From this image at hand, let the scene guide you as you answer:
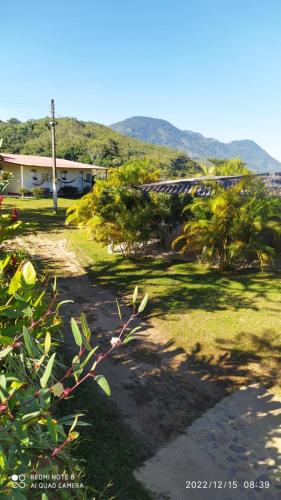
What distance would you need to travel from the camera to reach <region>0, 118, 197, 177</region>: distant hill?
195 ft

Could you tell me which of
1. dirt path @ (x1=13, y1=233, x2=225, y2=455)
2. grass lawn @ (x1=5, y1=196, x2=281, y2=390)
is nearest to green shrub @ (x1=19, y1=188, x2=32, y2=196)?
grass lawn @ (x1=5, y1=196, x2=281, y2=390)

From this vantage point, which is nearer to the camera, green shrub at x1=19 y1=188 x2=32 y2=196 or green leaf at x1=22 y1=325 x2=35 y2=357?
green leaf at x1=22 y1=325 x2=35 y2=357

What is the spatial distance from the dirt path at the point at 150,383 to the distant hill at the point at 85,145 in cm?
4653

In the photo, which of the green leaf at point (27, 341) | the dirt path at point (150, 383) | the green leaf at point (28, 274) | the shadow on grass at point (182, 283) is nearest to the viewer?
the green leaf at point (27, 341)

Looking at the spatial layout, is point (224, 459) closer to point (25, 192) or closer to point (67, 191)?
point (25, 192)

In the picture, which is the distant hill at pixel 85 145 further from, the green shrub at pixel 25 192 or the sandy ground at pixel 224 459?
the sandy ground at pixel 224 459

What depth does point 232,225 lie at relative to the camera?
966 cm

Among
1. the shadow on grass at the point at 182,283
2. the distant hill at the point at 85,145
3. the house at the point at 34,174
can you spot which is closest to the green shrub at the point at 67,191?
the house at the point at 34,174

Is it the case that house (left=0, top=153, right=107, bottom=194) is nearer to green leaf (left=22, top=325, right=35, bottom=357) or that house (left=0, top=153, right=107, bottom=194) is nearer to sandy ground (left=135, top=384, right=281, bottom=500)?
sandy ground (left=135, top=384, right=281, bottom=500)

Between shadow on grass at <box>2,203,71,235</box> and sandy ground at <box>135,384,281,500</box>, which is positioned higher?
shadow on grass at <box>2,203,71,235</box>

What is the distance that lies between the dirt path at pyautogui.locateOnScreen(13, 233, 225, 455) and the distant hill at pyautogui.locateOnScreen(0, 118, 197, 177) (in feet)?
153

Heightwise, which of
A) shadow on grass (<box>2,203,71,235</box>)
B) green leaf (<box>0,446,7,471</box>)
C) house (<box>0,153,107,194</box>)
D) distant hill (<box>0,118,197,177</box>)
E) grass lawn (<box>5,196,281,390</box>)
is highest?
distant hill (<box>0,118,197,177</box>)

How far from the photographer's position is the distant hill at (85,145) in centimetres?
5931

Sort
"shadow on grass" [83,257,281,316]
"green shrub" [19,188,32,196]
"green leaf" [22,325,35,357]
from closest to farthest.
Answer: "green leaf" [22,325,35,357], "shadow on grass" [83,257,281,316], "green shrub" [19,188,32,196]
